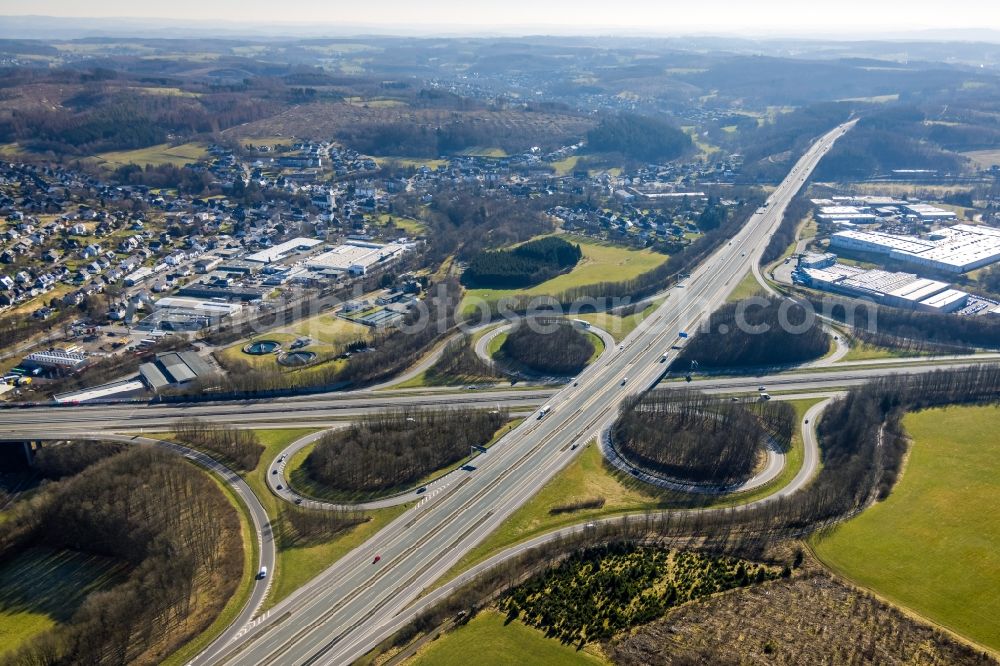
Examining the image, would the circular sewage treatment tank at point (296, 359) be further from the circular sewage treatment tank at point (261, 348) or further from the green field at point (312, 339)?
the circular sewage treatment tank at point (261, 348)

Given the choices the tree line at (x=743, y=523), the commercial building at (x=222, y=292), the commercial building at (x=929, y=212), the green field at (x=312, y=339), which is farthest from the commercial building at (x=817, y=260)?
the commercial building at (x=222, y=292)

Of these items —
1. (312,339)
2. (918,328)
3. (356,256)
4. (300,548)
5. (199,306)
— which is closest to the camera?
(300,548)

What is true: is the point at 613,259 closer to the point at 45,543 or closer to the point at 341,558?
the point at 341,558

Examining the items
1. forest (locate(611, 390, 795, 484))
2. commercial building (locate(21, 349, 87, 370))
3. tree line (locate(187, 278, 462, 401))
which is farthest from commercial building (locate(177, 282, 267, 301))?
forest (locate(611, 390, 795, 484))

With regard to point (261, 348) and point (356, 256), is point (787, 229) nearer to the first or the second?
point (356, 256)

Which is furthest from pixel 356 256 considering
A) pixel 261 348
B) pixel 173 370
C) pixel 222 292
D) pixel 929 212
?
pixel 929 212
